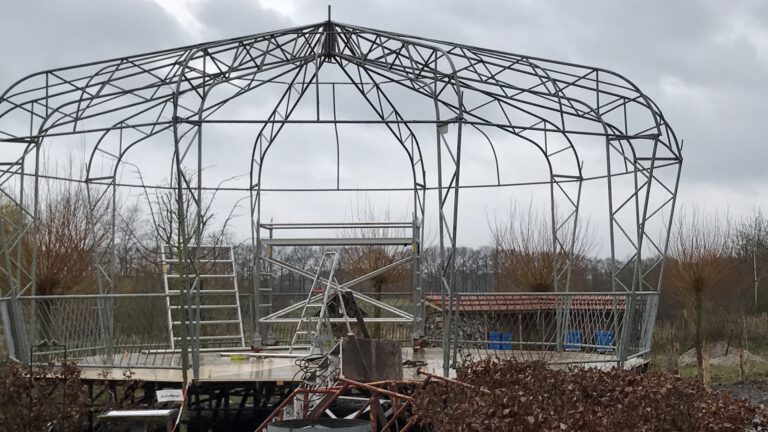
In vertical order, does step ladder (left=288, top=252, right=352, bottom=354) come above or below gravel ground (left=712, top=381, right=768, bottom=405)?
above

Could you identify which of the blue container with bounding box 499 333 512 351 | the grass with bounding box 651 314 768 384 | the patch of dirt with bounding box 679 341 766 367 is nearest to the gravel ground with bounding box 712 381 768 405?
the grass with bounding box 651 314 768 384

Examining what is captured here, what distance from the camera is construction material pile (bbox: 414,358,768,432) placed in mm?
6270

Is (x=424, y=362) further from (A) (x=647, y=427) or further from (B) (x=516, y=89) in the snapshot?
(A) (x=647, y=427)

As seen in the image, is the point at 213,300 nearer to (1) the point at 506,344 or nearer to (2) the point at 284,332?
(2) the point at 284,332

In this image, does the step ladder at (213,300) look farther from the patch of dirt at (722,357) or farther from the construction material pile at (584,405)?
the patch of dirt at (722,357)

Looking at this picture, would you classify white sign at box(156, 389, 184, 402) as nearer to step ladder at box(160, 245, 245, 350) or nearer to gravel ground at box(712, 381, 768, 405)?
step ladder at box(160, 245, 245, 350)

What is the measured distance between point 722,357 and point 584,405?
25591mm

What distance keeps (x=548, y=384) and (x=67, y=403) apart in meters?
5.27

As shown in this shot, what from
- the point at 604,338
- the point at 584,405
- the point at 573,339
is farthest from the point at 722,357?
the point at 584,405

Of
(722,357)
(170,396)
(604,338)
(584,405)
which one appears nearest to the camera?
(584,405)

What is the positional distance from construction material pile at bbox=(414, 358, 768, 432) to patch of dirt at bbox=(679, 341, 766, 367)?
2171cm

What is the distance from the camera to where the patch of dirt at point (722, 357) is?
95.5 ft

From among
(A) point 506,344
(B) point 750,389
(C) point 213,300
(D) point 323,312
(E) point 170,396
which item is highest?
(C) point 213,300

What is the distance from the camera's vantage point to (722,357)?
3042 cm
